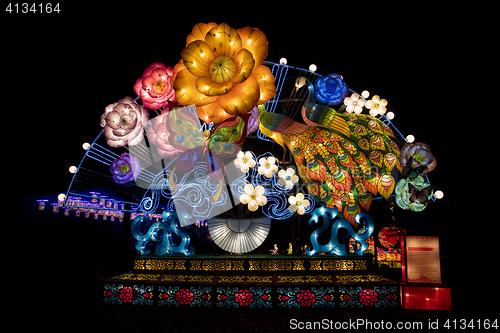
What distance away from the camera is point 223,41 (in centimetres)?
343

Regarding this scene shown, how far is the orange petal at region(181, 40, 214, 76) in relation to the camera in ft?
11.2

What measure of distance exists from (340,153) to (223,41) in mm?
4948

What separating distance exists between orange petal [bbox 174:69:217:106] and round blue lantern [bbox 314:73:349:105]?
2.84 metres

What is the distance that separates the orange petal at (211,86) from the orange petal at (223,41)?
301 millimetres

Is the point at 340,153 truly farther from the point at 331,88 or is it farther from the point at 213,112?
the point at 213,112

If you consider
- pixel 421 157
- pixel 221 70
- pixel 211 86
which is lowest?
pixel 421 157

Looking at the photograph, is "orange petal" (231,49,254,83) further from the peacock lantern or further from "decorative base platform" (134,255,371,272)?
"decorative base platform" (134,255,371,272)

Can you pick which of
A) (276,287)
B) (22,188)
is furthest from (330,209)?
(22,188)

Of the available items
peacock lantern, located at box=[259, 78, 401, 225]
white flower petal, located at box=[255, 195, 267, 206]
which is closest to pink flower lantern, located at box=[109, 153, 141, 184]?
white flower petal, located at box=[255, 195, 267, 206]

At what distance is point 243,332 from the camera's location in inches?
193

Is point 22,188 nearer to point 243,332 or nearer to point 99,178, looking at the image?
point 99,178

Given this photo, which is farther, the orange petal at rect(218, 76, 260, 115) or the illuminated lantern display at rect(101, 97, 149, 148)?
the illuminated lantern display at rect(101, 97, 149, 148)

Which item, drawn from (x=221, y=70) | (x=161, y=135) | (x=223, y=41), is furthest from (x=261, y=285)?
(x=223, y=41)

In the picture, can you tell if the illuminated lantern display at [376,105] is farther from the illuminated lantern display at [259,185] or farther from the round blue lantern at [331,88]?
the round blue lantern at [331,88]
